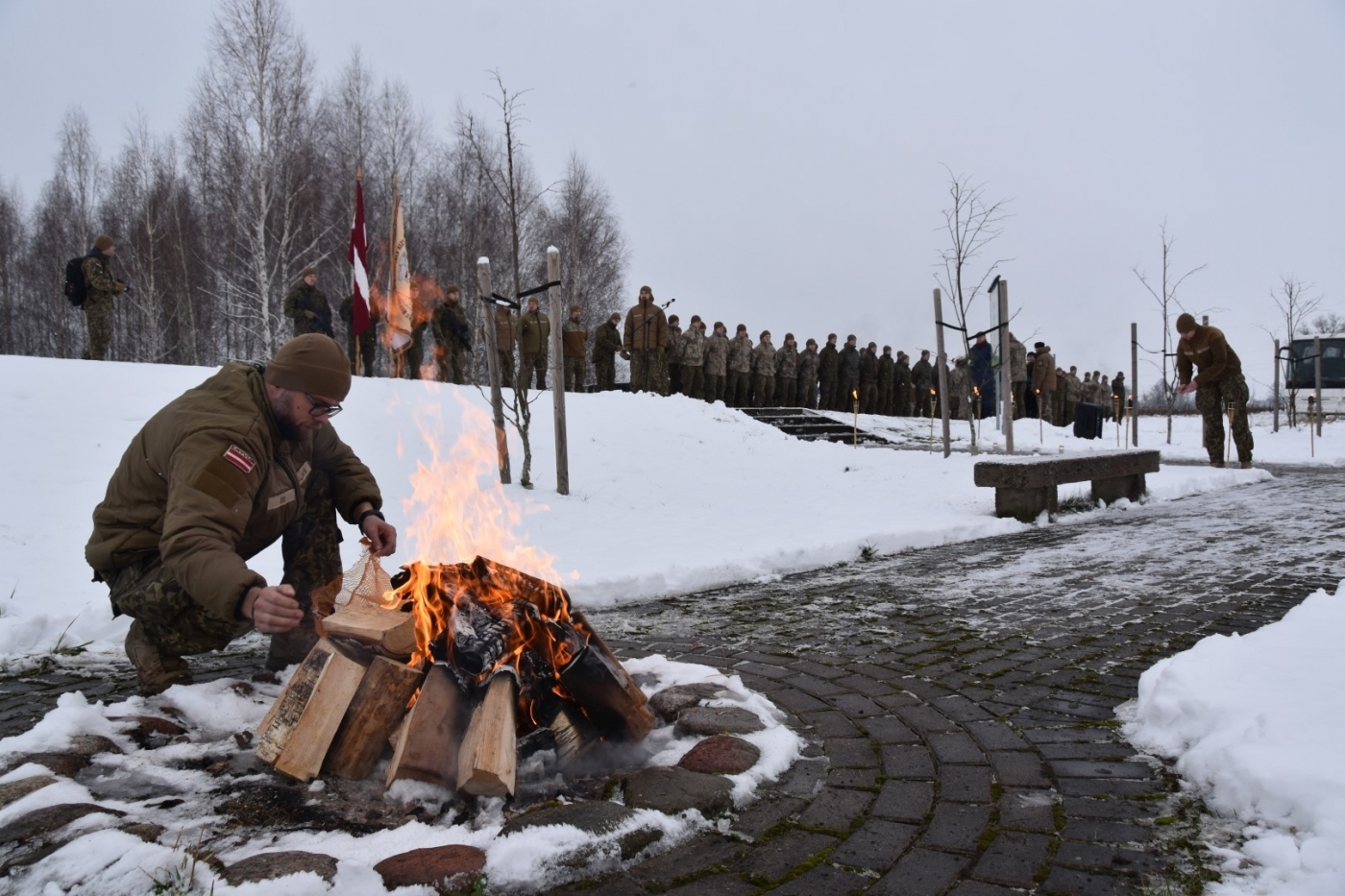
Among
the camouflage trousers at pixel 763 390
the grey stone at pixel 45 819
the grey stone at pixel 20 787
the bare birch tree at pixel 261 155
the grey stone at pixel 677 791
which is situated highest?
the bare birch tree at pixel 261 155

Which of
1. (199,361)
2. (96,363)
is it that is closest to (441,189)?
(199,361)

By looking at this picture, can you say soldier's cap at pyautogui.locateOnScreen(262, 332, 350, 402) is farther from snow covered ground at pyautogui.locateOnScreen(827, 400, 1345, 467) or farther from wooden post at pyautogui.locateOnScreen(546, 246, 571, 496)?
snow covered ground at pyautogui.locateOnScreen(827, 400, 1345, 467)

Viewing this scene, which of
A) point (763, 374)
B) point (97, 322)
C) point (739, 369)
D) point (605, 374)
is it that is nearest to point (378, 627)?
point (97, 322)

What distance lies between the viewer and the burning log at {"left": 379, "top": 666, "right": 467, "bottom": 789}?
2668 millimetres

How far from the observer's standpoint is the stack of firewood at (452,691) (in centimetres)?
270

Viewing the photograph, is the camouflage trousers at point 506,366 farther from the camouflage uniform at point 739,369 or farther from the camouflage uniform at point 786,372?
the camouflage uniform at point 786,372

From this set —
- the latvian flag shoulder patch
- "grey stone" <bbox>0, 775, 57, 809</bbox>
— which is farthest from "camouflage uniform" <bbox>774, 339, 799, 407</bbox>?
"grey stone" <bbox>0, 775, 57, 809</bbox>

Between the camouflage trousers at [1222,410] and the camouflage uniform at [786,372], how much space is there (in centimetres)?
1155

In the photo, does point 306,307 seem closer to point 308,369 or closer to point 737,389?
point 737,389

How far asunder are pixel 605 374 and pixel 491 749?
18767 millimetres

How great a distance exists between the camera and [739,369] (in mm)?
21844

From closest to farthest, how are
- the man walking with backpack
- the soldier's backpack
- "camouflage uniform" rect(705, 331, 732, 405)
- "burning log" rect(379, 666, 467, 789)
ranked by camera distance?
"burning log" rect(379, 666, 467, 789), the man walking with backpack, the soldier's backpack, "camouflage uniform" rect(705, 331, 732, 405)

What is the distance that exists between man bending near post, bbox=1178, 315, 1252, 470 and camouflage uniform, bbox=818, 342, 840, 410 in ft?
38.8

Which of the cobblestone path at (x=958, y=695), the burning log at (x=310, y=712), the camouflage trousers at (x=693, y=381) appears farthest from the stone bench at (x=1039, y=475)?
the camouflage trousers at (x=693, y=381)
